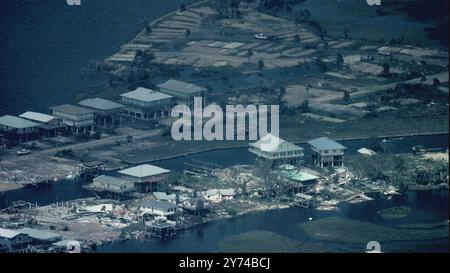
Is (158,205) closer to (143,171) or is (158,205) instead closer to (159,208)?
(159,208)

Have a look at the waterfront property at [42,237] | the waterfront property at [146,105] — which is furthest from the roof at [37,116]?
the waterfront property at [42,237]

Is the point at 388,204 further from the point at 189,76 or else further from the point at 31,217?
the point at 189,76

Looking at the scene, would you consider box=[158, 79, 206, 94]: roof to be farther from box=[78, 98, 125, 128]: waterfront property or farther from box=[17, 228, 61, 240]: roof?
box=[17, 228, 61, 240]: roof

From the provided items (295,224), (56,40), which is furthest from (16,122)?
(295,224)

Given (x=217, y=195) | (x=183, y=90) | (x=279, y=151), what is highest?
(x=183, y=90)

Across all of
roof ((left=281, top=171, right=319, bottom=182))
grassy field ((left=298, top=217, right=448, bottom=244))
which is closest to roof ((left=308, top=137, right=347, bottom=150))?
roof ((left=281, top=171, right=319, bottom=182))
